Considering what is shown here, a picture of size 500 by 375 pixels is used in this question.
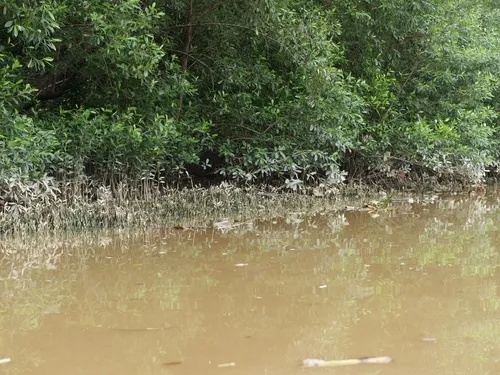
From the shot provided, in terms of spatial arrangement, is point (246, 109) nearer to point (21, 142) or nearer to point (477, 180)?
point (21, 142)

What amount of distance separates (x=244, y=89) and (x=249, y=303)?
16.3 ft

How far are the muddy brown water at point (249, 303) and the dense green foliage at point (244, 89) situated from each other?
136cm

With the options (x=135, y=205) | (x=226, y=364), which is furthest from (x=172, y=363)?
(x=135, y=205)

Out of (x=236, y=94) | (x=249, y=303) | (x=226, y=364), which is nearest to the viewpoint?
(x=226, y=364)

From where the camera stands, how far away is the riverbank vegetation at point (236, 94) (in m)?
5.69

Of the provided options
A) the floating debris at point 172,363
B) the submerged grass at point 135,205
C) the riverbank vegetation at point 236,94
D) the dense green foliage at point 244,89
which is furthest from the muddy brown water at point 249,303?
the dense green foliage at point 244,89

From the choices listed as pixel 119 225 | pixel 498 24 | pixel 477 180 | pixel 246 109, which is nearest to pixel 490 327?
pixel 119 225

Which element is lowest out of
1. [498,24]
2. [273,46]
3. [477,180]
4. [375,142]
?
[477,180]

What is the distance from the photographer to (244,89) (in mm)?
7961

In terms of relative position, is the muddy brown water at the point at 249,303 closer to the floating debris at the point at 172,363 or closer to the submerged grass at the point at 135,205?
the floating debris at the point at 172,363

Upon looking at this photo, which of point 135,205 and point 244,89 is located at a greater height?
point 244,89

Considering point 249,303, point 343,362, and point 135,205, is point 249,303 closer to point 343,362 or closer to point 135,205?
point 343,362

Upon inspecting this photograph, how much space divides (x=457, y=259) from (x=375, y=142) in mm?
4785

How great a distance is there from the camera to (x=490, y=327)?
2.98 m
